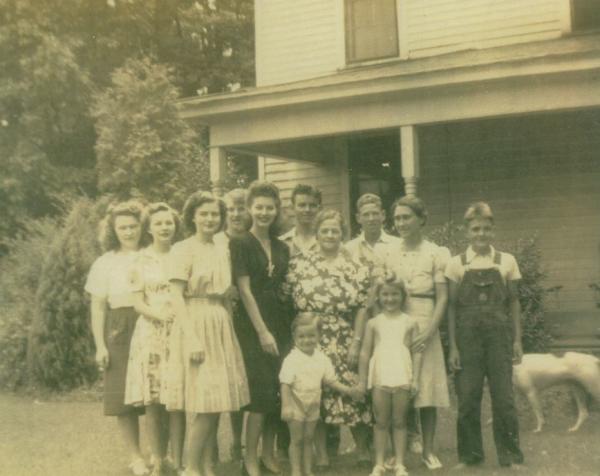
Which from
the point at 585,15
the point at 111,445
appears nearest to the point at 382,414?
the point at 111,445

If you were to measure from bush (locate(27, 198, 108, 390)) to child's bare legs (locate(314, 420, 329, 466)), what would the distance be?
4.72 meters

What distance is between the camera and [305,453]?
5.06 m

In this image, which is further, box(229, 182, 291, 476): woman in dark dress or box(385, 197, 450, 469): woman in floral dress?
box(385, 197, 450, 469): woman in floral dress

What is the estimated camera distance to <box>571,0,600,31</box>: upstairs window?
1117 centimetres

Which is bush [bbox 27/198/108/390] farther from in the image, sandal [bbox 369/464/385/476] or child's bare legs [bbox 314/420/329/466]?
sandal [bbox 369/464/385/476]

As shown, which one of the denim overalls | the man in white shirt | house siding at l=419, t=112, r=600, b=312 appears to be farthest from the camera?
house siding at l=419, t=112, r=600, b=312

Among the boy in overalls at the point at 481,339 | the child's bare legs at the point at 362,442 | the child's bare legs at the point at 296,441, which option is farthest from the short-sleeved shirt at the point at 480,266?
the child's bare legs at the point at 296,441

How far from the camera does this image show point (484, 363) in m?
5.41

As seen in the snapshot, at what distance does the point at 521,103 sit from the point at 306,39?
491 centimetres

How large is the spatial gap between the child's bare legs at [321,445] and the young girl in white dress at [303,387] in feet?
1.09

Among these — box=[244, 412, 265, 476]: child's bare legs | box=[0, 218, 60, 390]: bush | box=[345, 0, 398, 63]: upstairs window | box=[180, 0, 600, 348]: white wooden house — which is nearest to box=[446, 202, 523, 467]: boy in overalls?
box=[244, 412, 265, 476]: child's bare legs

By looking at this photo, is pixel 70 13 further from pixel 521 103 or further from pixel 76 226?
pixel 521 103

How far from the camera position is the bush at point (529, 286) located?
9.12 metres

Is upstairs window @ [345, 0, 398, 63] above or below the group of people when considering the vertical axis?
above
